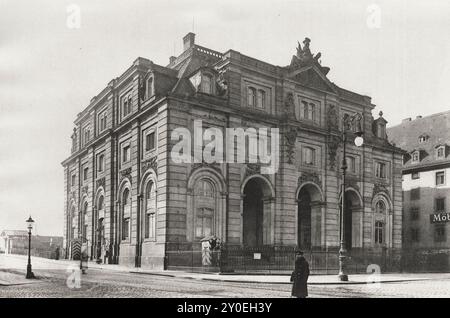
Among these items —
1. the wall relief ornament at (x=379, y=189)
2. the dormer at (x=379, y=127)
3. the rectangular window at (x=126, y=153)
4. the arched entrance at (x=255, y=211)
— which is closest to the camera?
the arched entrance at (x=255, y=211)

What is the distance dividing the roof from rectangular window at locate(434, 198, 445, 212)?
4.03m

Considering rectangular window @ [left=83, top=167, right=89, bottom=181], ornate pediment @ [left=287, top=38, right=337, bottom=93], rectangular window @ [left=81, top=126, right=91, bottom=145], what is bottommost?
rectangular window @ [left=83, top=167, right=89, bottom=181]

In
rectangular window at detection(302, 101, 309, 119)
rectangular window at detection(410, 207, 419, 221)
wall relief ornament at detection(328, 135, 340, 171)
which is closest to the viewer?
rectangular window at detection(302, 101, 309, 119)

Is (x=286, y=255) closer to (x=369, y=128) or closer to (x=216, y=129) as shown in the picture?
(x=216, y=129)

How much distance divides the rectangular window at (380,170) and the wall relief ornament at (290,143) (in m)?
12.1

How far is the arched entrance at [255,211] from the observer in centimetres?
3903

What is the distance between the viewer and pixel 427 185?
54625 mm

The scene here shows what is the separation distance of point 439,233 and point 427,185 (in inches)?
205

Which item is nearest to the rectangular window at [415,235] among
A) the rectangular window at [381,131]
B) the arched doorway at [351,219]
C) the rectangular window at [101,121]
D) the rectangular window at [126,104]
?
the rectangular window at [381,131]

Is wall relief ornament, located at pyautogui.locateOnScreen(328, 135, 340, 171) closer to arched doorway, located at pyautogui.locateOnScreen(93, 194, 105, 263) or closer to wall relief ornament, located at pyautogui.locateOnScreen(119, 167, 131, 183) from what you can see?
wall relief ornament, located at pyautogui.locateOnScreen(119, 167, 131, 183)

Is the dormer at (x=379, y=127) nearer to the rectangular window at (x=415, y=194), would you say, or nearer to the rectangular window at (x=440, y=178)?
the rectangular window at (x=440, y=178)

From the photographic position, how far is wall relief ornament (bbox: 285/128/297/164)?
131 ft

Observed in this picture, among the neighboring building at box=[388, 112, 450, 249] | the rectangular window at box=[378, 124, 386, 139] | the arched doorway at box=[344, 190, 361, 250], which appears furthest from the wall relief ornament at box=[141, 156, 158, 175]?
the neighboring building at box=[388, 112, 450, 249]

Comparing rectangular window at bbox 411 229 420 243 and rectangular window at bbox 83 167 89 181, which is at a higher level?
rectangular window at bbox 83 167 89 181
